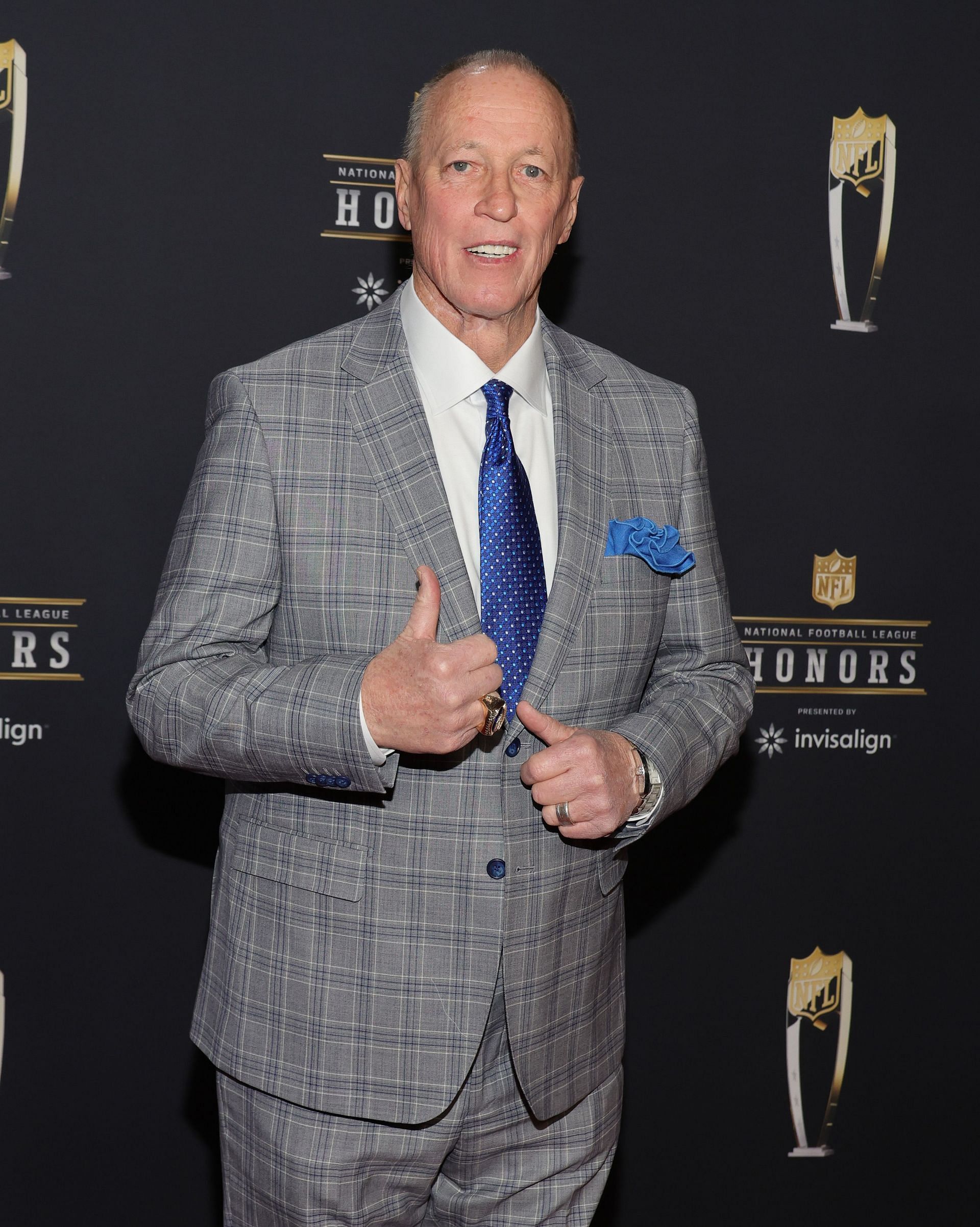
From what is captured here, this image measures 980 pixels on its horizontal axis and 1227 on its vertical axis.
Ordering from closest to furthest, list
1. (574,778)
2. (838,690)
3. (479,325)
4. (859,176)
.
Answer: (574,778) < (479,325) < (859,176) < (838,690)

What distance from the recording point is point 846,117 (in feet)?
8.29

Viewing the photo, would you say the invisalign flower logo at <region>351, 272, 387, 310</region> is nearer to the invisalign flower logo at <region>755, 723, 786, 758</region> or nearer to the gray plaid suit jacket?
the gray plaid suit jacket

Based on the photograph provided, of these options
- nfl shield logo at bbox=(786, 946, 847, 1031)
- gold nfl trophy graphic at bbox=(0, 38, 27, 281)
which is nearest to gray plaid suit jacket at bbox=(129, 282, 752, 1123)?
gold nfl trophy graphic at bbox=(0, 38, 27, 281)

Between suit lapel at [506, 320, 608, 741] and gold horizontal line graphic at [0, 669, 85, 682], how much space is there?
111cm

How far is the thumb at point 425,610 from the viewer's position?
1348 millimetres

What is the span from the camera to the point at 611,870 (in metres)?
1.69

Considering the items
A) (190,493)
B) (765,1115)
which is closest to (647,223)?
(190,493)

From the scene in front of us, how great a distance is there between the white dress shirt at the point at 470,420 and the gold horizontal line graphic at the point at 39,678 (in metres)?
1.04

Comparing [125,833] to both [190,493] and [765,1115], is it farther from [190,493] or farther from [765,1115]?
[765,1115]

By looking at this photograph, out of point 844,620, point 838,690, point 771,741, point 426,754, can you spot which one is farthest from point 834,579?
point 426,754

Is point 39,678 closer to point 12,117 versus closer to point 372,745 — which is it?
point 12,117

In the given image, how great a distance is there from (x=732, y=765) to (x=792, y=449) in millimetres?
677

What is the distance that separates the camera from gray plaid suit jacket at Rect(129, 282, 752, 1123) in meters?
1.48

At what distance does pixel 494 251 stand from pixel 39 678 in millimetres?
1230
